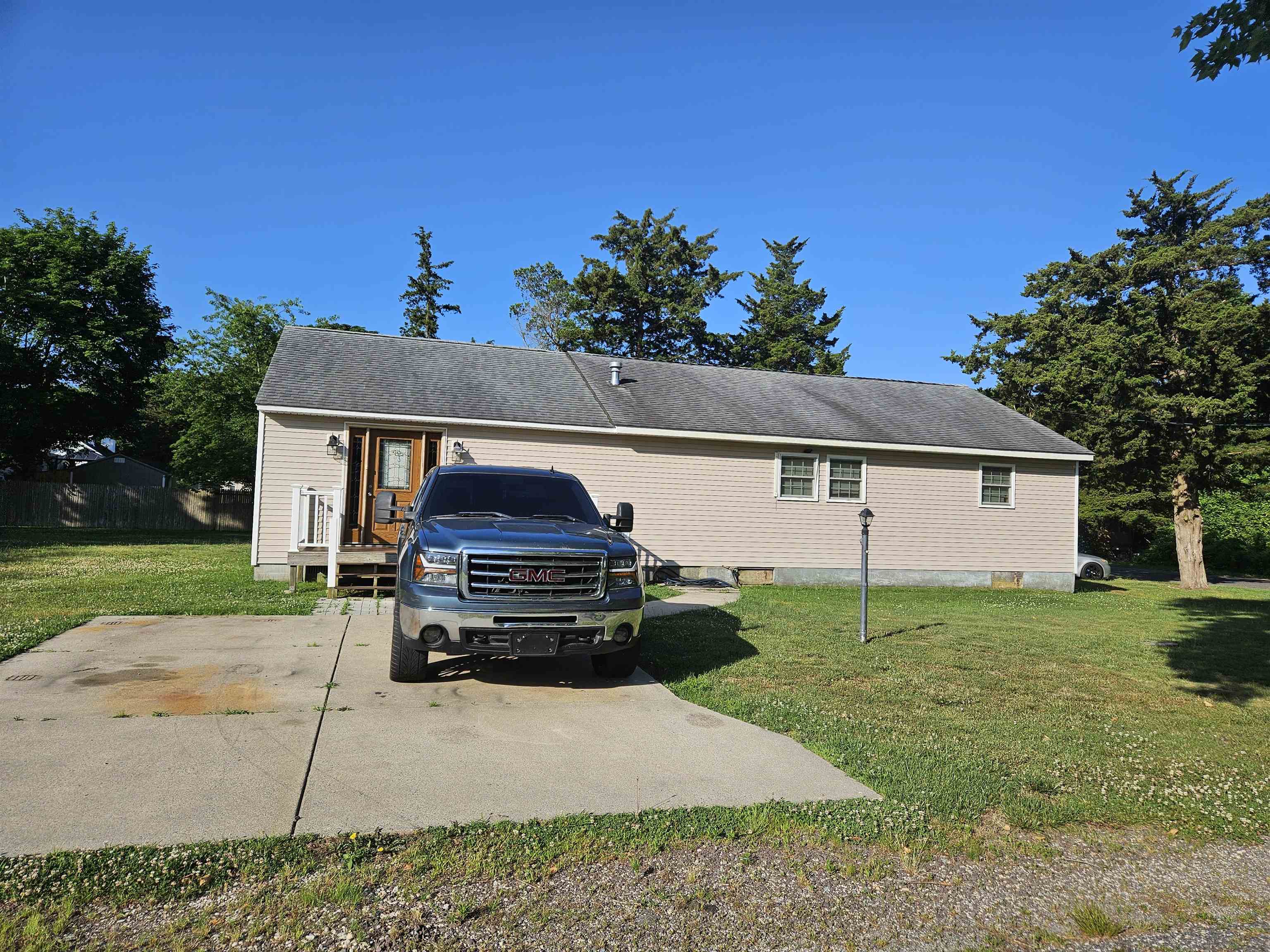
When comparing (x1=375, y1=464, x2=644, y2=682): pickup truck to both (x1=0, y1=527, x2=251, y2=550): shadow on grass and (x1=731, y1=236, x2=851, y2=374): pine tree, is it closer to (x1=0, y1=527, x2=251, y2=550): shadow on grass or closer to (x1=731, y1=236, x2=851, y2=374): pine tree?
(x1=0, y1=527, x2=251, y2=550): shadow on grass

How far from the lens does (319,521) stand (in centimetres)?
1209

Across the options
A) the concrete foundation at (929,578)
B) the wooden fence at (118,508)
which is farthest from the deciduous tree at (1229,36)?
the wooden fence at (118,508)

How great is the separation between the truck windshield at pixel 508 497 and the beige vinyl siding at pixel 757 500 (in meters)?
6.69

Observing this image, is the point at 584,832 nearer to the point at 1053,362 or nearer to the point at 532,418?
the point at 532,418

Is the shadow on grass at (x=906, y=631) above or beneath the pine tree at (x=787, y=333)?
beneath

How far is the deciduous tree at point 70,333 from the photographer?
84.3 feet

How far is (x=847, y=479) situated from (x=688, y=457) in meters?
3.50

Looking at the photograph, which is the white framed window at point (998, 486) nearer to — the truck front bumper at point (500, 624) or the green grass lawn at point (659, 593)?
the green grass lawn at point (659, 593)

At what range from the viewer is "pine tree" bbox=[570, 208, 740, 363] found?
123ft

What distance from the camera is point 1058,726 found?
210 inches

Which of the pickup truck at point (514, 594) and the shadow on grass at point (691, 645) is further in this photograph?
the shadow on grass at point (691, 645)

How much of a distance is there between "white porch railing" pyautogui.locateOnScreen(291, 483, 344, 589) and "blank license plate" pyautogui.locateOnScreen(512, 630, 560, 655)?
6039mm

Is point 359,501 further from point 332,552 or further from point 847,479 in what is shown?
point 847,479

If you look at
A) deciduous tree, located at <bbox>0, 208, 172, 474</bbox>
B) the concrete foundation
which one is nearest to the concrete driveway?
the concrete foundation
